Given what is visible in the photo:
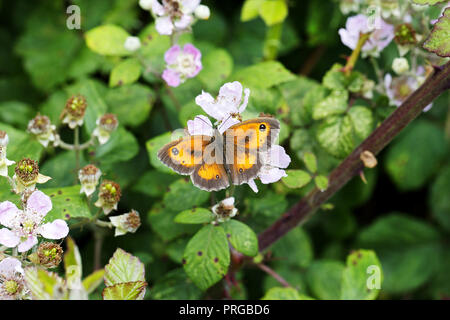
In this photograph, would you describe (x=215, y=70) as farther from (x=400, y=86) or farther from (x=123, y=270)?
(x=123, y=270)

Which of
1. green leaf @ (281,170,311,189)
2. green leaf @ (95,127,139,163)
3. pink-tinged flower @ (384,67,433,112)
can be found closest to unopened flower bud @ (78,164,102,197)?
green leaf @ (95,127,139,163)

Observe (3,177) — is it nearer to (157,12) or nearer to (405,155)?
(157,12)

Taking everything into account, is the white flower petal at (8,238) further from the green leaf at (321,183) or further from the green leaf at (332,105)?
the green leaf at (332,105)

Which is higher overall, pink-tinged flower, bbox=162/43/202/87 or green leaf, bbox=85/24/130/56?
green leaf, bbox=85/24/130/56

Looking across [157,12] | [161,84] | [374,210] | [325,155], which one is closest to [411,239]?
[374,210]

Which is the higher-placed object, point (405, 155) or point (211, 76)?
point (211, 76)

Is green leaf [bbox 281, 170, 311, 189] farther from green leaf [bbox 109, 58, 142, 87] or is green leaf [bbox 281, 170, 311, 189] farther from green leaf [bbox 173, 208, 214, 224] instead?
green leaf [bbox 109, 58, 142, 87]

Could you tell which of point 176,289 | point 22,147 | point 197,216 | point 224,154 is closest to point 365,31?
point 224,154
